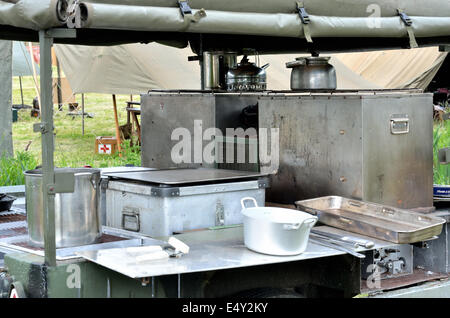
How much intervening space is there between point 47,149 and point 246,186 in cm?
101

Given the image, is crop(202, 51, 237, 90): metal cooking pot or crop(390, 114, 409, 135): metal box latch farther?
crop(202, 51, 237, 90): metal cooking pot

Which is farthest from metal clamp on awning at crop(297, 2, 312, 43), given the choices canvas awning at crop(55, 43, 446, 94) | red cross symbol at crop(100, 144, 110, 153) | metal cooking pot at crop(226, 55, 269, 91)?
red cross symbol at crop(100, 144, 110, 153)

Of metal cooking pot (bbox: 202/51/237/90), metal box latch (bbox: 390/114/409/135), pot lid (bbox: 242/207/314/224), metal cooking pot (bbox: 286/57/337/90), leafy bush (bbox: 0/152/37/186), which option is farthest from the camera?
leafy bush (bbox: 0/152/37/186)

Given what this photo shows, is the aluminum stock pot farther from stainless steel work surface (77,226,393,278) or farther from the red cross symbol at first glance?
the red cross symbol

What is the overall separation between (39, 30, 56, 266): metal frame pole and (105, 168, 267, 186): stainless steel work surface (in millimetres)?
604

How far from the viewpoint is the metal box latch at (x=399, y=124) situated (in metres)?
3.19

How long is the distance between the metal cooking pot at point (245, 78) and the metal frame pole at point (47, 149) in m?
1.84

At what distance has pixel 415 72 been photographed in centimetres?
1322

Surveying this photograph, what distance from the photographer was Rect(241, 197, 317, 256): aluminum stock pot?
246 centimetres

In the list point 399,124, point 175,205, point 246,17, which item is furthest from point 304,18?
point 175,205

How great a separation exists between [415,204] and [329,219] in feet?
1.93

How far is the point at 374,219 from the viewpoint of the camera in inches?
119

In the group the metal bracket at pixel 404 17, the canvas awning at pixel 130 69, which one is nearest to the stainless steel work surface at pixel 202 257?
the metal bracket at pixel 404 17

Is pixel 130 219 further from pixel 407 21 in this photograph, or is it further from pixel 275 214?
pixel 407 21
